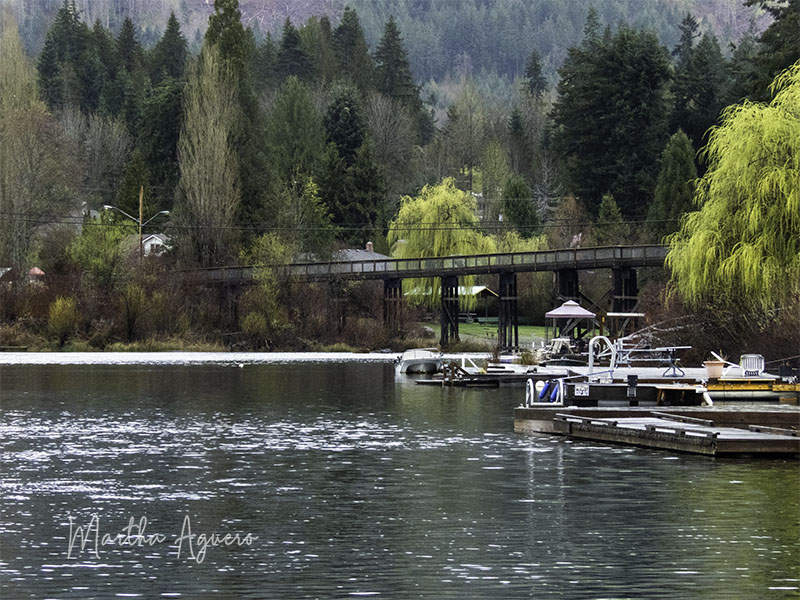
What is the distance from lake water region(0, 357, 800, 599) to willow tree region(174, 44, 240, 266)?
67.5 meters

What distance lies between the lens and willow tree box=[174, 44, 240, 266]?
11475 centimetres

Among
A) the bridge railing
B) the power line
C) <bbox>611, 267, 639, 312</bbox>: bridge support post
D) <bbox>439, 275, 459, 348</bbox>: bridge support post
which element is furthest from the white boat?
the power line

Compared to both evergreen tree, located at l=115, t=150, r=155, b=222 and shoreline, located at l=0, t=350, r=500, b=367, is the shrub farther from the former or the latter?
evergreen tree, located at l=115, t=150, r=155, b=222

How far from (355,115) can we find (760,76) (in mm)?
62342

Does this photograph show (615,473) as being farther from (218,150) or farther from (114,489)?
(218,150)

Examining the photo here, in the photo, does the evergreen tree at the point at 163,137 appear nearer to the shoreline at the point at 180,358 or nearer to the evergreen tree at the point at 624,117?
the evergreen tree at the point at 624,117

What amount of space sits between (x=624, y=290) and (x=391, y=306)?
20526 mm

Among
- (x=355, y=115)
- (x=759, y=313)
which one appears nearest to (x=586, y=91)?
(x=355, y=115)

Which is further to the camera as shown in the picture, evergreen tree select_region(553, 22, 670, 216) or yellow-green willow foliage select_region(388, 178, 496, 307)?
evergreen tree select_region(553, 22, 670, 216)

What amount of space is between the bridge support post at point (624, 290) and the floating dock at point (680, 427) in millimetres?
47934

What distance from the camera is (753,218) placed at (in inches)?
2261

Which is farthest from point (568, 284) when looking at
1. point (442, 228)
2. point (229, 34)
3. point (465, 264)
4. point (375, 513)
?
point (375, 513)

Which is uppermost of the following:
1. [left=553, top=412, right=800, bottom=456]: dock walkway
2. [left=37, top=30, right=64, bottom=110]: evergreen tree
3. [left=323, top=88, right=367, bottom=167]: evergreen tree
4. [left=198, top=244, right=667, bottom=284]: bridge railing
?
[left=37, top=30, right=64, bottom=110]: evergreen tree

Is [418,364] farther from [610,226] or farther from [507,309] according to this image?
[610,226]
